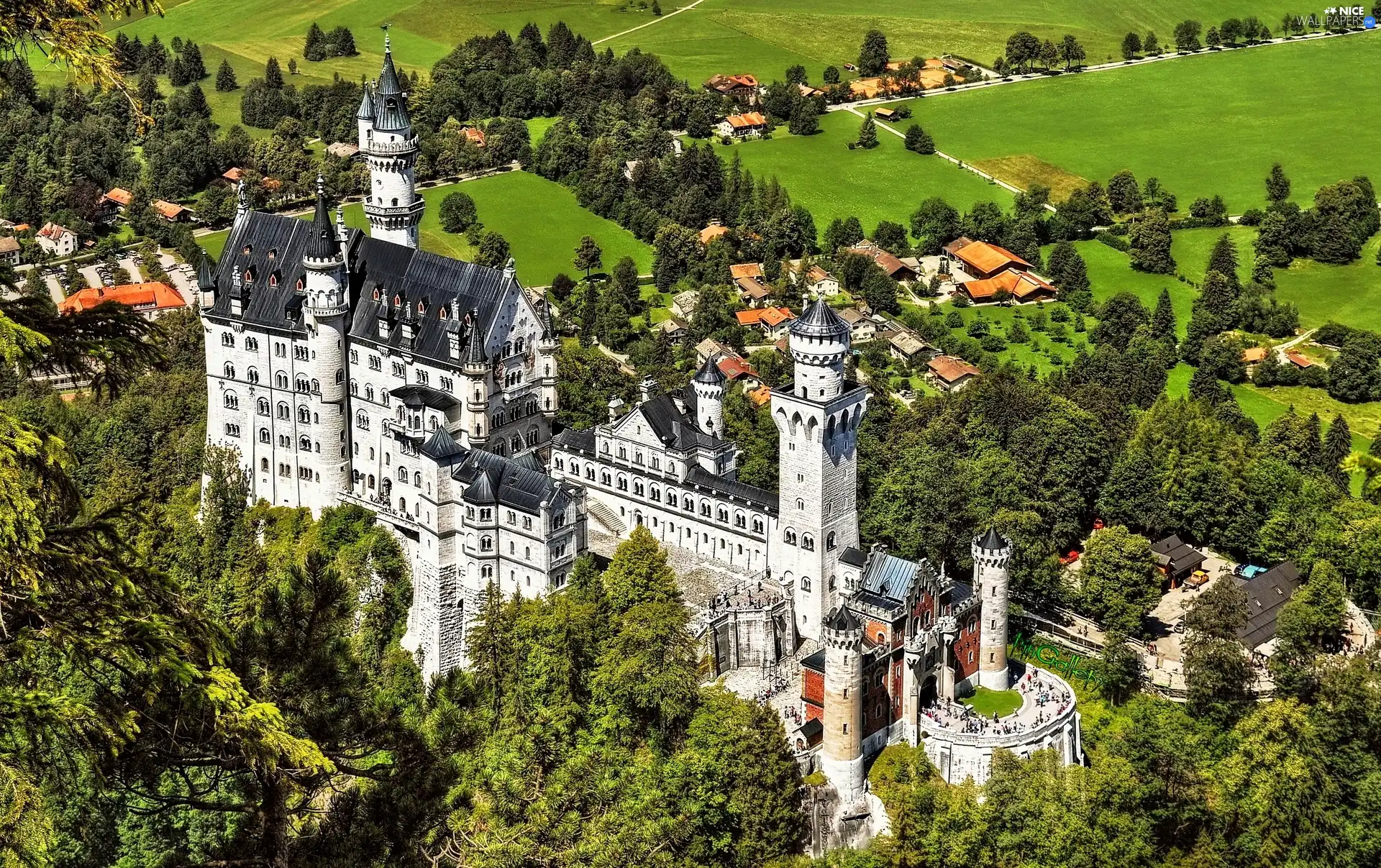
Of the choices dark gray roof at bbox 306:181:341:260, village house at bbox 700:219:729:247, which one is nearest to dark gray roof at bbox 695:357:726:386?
dark gray roof at bbox 306:181:341:260

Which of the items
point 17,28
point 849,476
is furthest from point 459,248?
point 17,28

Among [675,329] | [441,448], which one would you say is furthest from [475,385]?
[675,329]

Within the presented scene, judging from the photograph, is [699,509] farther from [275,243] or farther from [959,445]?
[275,243]

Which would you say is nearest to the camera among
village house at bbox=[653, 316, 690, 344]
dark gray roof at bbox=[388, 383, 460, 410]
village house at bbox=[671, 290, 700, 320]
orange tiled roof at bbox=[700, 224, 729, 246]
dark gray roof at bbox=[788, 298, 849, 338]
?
dark gray roof at bbox=[788, 298, 849, 338]

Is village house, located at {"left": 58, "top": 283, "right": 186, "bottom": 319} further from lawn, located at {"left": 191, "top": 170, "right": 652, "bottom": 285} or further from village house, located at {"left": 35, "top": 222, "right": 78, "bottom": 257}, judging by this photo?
village house, located at {"left": 35, "top": 222, "right": 78, "bottom": 257}

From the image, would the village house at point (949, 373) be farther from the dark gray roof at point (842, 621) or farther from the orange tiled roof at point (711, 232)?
the dark gray roof at point (842, 621)

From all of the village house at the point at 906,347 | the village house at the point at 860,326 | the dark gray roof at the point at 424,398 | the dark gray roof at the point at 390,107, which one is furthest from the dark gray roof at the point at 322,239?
the village house at the point at 906,347

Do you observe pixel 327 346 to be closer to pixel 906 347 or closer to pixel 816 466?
pixel 816 466
